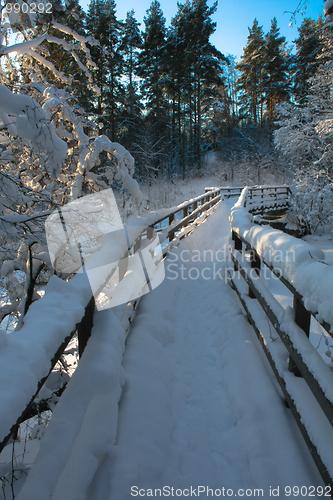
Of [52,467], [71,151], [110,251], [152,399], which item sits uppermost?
[71,151]

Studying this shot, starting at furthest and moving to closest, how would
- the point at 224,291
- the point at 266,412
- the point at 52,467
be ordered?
1. the point at 224,291
2. the point at 266,412
3. the point at 52,467

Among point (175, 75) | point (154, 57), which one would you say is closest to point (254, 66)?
point (175, 75)

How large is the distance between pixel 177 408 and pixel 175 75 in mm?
36939

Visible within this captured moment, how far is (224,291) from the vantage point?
16.9 ft

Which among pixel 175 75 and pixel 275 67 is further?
pixel 275 67

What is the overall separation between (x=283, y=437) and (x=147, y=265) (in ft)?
9.13

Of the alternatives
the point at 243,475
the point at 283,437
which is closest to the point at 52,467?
the point at 243,475

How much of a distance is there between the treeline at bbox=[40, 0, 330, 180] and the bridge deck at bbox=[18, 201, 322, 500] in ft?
67.4

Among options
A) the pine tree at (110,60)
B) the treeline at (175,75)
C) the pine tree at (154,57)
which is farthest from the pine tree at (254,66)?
the pine tree at (110,60)

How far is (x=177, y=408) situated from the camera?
2.59 meters

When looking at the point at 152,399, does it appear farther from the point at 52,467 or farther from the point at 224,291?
→ the point at 224,291

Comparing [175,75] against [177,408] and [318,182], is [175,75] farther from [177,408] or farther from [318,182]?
[177,408]

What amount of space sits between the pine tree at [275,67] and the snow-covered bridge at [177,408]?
39566 millimetres

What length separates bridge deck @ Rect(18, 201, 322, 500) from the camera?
69.2 inches
